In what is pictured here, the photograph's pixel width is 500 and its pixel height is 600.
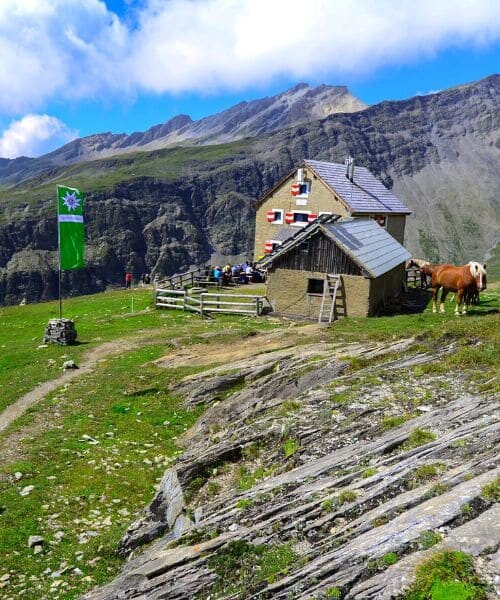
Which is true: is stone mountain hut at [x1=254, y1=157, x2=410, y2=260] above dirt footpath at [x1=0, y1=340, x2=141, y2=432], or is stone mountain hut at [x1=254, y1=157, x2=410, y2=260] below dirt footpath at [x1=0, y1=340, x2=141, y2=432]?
above

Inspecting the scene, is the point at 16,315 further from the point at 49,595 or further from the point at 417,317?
the point at 49,595

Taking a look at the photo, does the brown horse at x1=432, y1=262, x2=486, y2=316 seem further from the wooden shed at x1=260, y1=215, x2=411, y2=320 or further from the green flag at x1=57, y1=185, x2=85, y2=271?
the green flag at x1=57, y1=185, x2=85, y2=271

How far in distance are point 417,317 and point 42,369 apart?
1977 centimetres

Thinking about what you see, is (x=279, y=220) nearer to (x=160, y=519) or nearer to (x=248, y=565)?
(x=160, y=519)

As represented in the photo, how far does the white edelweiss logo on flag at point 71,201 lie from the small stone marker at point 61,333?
642 centimetres

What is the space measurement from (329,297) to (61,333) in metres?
16.4

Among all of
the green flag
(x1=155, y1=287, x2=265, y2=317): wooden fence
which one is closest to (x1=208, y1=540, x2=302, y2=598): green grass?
the green flag

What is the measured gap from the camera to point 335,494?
8.16m

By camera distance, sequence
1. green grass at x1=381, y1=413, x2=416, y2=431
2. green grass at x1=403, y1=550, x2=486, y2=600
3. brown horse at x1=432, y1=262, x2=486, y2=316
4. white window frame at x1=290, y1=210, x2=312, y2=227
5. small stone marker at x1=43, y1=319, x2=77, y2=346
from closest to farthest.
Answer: green grass at x1=403, y1=550, x2=486, y2=600 → green grass at x1=381, y1=413, x2=416, y2=431 → brown horse at x1=432, y1=262, x2=486, y2=316 → small stone marker at x1=43, y1=319, x2=77, y2=346 → white window frame at x1=290, y1=210, x2=312, y2=227

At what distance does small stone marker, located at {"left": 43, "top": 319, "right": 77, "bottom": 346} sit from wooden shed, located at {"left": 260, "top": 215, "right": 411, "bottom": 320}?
1259 centimetres

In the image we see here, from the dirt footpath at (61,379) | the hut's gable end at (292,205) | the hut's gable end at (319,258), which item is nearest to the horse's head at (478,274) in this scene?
the hut's gable end at (319,258)

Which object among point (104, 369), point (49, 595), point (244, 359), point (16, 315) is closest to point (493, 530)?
point (49, 595)

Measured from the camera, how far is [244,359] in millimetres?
21656

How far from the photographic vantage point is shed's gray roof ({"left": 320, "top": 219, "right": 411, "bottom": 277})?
32.7 metres
